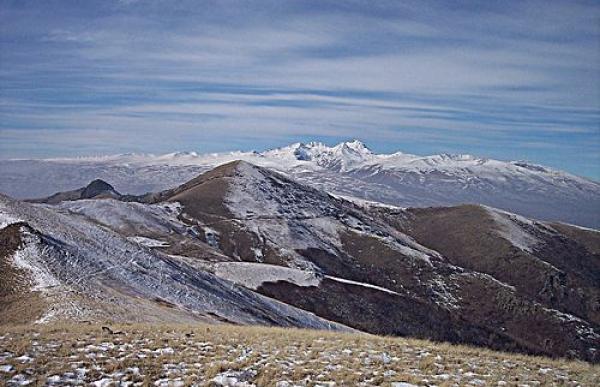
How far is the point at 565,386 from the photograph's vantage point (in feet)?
63.8

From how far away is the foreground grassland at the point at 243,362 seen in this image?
16.8 metres

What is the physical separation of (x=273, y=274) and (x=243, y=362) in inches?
3382

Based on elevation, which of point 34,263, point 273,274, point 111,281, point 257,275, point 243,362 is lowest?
point 273,274

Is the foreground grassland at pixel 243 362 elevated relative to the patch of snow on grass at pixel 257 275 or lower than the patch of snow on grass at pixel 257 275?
elevated

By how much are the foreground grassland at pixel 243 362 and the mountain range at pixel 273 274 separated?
41.1ft

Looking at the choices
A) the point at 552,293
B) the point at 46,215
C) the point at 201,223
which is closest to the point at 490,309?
the point at 552,293

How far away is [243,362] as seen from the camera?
19.1 m

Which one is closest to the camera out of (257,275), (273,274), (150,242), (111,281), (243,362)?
(243,362)

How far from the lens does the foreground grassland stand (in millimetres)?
16812

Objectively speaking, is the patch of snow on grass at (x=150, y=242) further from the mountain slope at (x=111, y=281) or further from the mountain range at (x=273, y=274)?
the mountain slope at (x=111, y=281)

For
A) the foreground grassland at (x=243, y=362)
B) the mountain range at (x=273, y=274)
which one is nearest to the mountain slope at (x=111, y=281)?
the mountain range at (x=273, y=274)

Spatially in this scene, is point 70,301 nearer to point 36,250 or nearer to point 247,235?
point 36,250

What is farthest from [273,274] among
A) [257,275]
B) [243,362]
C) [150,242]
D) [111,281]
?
[243,362]

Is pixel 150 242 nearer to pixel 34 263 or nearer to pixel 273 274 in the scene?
pixel 273 274
